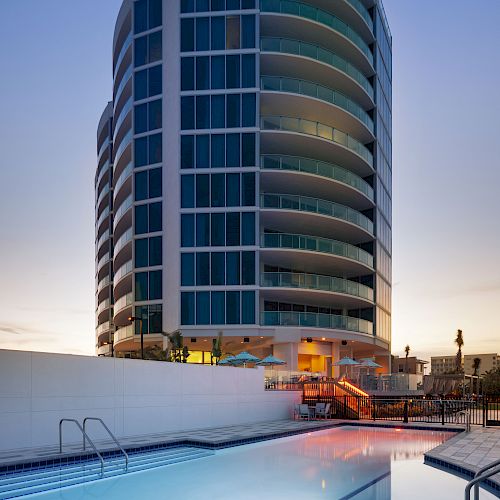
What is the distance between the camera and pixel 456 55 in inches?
1289

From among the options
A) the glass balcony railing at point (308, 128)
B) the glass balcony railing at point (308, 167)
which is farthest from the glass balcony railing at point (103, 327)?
the glass balcony railing at point (308, 128)

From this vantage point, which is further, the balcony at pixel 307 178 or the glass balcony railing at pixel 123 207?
the glass balcony railing at pixel 123 207

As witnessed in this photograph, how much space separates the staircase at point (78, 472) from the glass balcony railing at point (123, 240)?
28.1m

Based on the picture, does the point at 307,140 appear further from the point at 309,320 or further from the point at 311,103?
the point at 309,320

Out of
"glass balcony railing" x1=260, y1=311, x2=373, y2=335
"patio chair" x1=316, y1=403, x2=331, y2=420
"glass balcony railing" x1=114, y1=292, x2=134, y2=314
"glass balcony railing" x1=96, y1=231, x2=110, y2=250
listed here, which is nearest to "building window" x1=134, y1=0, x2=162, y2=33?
"glass balcony railing" x1=114, y1=292, x2=134, y2=314

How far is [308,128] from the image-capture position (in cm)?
4147

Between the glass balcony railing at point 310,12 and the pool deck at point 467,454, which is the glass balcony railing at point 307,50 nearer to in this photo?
the glass balcony railing at point 310,12

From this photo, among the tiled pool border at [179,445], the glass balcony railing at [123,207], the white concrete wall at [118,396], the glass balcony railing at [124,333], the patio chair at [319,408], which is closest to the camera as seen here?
the tiled pool border at [179,445]

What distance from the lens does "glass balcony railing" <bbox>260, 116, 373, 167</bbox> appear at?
40688 mm

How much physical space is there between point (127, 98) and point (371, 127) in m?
17.3

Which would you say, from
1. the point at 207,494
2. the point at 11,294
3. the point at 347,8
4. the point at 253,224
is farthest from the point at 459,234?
the point at 207,494

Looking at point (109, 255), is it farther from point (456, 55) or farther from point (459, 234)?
point (456, 55)

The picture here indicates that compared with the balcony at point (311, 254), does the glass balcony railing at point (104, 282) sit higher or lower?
lower

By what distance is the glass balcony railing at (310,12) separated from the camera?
134 ft
